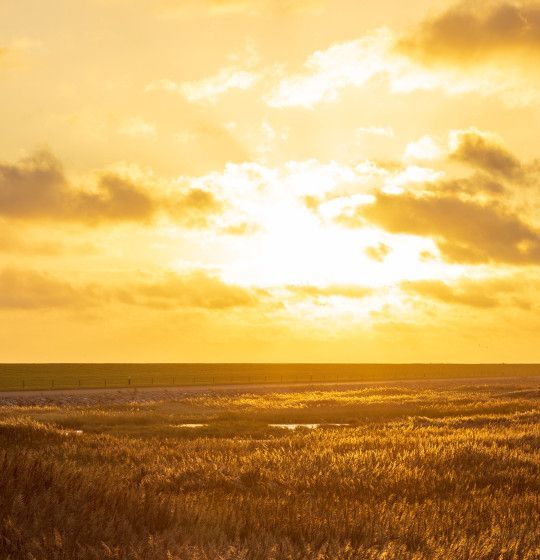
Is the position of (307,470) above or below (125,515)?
below

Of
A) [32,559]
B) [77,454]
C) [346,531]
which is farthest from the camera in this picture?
[77,454]

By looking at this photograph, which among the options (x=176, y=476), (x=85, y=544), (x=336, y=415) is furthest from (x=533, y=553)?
(x=336, y=415)

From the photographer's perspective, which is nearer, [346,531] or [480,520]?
[346,531]

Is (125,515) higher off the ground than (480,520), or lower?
higher

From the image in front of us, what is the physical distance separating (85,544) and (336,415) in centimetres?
4056

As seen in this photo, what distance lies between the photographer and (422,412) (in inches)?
1848

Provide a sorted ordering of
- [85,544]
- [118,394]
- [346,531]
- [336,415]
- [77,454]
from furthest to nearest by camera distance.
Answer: [118,394] < [336,415] < [77,454] < [346,531] < [85,544]

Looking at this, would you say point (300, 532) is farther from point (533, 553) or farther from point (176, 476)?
point (176, 476)

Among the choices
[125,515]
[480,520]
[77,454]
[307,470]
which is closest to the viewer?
[125,515]

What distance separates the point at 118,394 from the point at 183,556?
60.8 metres

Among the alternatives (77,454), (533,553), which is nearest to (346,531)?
(533,553)

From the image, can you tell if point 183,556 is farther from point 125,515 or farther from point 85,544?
point 125,515

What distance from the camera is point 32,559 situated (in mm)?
5836

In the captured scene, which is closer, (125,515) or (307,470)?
(125,515)
